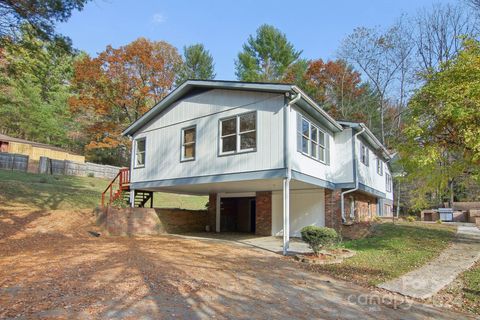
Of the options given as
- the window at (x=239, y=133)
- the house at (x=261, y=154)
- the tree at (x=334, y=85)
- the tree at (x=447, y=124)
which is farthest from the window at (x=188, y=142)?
the tree at (x=334, y=85)

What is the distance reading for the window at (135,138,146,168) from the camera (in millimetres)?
16922

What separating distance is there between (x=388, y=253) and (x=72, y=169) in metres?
22.9

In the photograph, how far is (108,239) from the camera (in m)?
13.3

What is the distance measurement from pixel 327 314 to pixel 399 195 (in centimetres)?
2848

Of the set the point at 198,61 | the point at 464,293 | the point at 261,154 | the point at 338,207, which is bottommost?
the point at 464,293

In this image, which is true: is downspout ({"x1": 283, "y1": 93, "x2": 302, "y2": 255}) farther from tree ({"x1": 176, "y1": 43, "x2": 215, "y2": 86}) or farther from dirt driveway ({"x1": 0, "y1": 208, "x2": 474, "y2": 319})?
tree ({"x1": 176, "y1": 43, "x2": 215, "y2": 86})

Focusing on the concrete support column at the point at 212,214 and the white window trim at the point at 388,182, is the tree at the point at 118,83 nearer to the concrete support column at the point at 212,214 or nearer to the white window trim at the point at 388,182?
the concrete support column at the point at 212,214

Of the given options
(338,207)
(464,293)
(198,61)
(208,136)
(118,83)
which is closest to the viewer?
(464,293)

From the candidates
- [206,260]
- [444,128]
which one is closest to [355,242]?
[444,128]

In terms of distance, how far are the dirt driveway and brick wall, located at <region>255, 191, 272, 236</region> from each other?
5.52 metres

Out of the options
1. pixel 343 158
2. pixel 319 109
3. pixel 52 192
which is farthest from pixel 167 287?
pixel 52 192

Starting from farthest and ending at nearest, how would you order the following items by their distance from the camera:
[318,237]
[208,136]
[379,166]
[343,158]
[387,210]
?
[387,210] → [379,166] → [343,158] → [208,136] → [318,237]

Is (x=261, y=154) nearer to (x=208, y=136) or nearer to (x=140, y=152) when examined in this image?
(x=208, y=136)

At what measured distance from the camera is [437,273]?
352 inches
